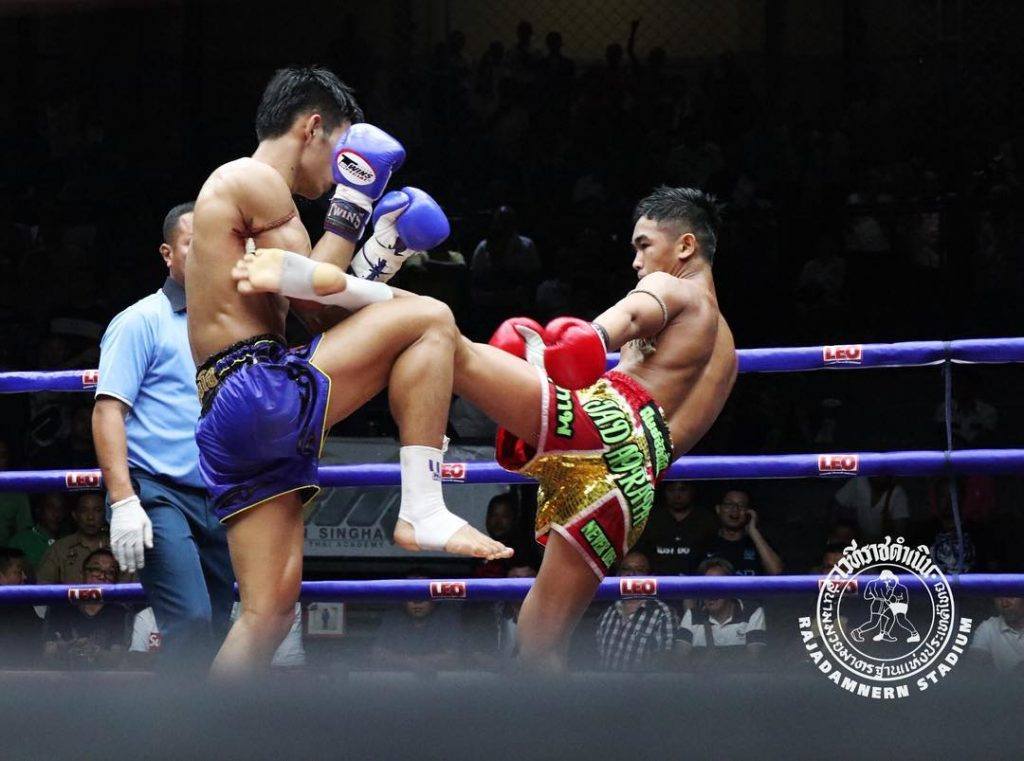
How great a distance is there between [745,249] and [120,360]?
4.10 meters

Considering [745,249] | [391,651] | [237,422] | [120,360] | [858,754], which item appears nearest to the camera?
[858,754]

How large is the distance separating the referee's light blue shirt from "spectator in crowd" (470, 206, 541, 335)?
3340mm

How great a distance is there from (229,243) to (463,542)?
73 cm

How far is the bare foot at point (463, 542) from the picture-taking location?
2.56 m

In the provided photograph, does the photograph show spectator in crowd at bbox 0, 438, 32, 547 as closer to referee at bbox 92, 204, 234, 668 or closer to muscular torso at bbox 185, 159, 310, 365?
referee at bbox 92, 204, 234, 668

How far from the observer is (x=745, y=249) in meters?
6.79

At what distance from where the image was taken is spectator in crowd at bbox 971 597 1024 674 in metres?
4.23

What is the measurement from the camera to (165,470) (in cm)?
329

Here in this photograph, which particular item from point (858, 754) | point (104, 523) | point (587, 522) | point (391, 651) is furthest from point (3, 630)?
point (858, 754)

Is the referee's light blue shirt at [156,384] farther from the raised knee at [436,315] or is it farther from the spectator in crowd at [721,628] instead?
the spectator in crowd at [721,628]

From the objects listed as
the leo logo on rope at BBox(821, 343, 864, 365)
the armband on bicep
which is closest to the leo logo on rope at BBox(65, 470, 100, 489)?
the armband on bicep

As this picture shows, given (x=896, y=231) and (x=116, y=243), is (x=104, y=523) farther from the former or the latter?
(x=896, y=231)

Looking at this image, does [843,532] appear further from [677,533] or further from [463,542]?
[463,542]

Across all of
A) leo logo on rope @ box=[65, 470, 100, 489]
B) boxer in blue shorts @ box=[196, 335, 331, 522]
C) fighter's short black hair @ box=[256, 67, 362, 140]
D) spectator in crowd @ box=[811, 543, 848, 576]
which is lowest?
spectator in crowd @ box=[811, 543, 848, 576]
